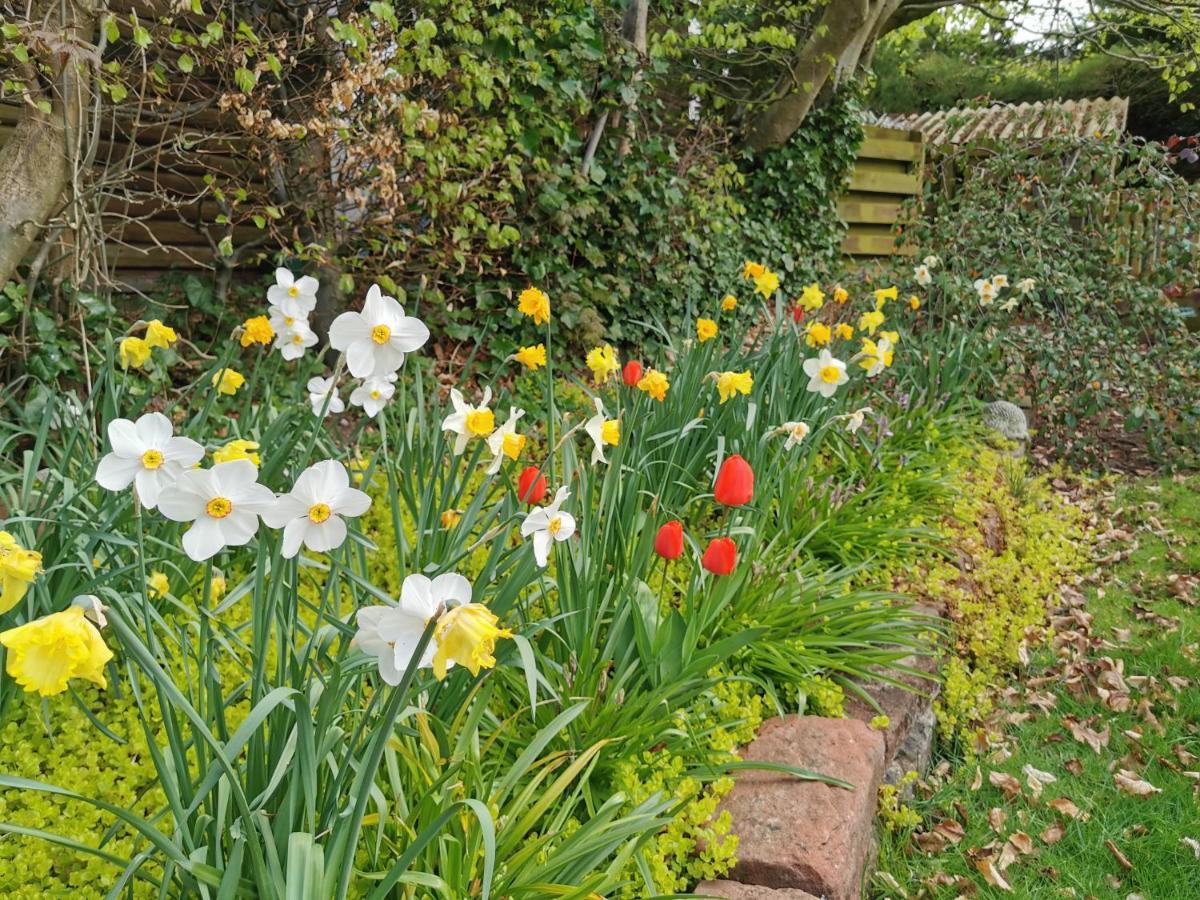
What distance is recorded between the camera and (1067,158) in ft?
20.5

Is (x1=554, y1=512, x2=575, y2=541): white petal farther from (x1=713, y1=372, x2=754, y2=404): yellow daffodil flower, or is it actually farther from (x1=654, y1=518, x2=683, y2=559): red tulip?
(x1=713, y1=372, x2=754, y2=404): yellow daffodil flower

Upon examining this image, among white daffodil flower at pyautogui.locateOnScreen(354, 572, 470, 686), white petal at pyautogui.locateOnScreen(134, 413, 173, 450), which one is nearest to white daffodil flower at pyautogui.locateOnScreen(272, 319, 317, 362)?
white petal at pyautogui.locateOnScreen(134, 413, 173, 450)

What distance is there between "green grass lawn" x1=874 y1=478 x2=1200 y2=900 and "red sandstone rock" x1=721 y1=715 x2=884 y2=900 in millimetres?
275

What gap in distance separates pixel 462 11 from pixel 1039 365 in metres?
3.82

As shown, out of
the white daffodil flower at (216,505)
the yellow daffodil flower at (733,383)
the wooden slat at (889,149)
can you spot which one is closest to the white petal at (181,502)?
the white daffodil flower at (216,505)

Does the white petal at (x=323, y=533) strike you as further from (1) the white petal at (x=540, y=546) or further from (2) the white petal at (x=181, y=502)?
(1) the white petal at (x=540, y=546)

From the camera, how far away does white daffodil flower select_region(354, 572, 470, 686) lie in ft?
3.18

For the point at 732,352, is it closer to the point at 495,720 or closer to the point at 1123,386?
the point at 495,720

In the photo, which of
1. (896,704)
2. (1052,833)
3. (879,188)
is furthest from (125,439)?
(879,188)

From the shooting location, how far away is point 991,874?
2123 mm

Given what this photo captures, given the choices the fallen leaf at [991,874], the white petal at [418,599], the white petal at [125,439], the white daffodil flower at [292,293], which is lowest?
the fallen leaf at [991,874]

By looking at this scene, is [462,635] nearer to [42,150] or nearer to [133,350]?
[133,350]

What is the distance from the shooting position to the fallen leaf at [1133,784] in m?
2.47

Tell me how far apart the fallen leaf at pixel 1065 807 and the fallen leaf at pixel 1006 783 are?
89 mm
